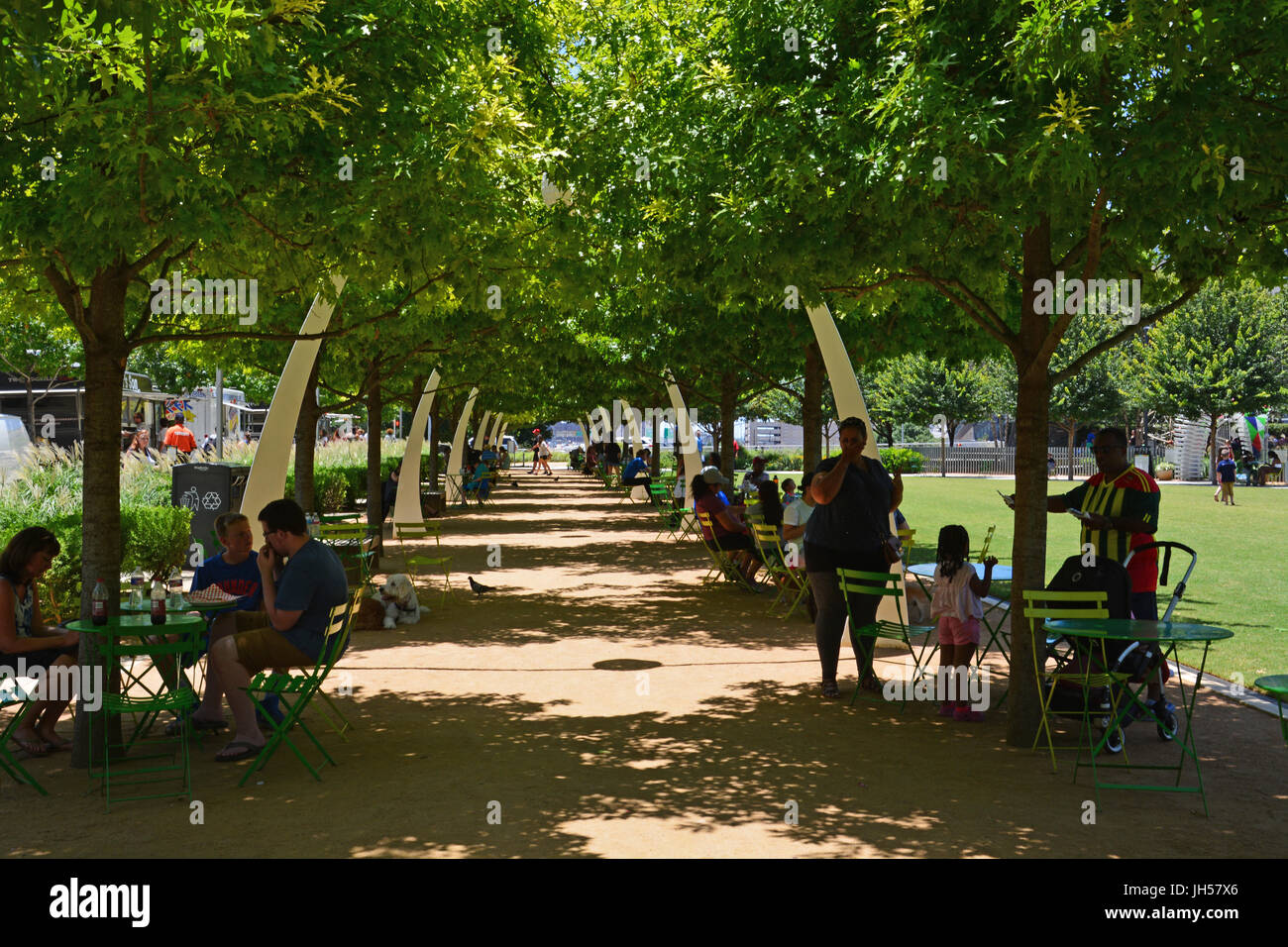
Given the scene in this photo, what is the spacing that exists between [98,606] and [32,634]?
2.12 ft

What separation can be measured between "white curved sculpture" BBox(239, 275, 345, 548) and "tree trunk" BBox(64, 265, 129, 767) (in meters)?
5.09

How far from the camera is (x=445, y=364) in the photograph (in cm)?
2128

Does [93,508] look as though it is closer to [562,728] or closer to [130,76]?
[130,76]

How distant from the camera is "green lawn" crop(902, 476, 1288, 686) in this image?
33.1 ft

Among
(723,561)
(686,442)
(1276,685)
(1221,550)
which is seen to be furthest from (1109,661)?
(686,442)

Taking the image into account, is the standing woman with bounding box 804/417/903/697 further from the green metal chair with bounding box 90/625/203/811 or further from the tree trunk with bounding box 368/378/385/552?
the tree trunk with bounding box 368/378/385/552

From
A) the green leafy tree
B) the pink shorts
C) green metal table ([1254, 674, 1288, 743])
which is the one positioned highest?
the green leafy tree

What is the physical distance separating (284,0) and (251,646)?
3628 millimetres

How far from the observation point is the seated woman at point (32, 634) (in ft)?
20.8

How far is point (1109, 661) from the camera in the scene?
6.77m

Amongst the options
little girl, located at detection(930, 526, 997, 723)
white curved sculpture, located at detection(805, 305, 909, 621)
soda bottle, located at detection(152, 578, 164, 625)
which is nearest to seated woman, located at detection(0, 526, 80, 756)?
soda bottle, located at detection(152, 578, 164, 625)

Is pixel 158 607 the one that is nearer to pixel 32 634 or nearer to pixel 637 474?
pixel 32 634

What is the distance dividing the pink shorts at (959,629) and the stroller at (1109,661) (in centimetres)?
59

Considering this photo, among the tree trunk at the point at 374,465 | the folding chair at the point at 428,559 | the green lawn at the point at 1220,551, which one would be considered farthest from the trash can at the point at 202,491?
the green lawn at the point at 1220,551
